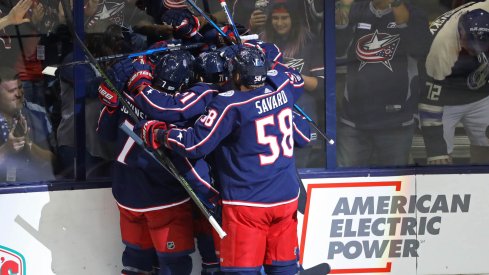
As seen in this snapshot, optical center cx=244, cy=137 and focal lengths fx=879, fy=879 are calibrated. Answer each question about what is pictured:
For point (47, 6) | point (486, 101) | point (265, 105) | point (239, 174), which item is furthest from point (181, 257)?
point (486, 101)

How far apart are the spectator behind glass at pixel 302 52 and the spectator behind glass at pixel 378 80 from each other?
0.15 metres

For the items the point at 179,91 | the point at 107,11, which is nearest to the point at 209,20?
the point at 179,91

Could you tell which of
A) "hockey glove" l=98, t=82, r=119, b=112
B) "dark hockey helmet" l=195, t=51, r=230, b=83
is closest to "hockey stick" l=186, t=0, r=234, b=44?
"dark hockey helmet" l=195, t=51, r=230, b=83

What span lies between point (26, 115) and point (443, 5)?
2748mm

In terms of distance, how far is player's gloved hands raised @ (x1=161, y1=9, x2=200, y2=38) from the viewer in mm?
5113

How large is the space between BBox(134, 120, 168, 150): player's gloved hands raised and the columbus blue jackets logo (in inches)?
61.7

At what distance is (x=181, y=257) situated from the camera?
17.0 ft

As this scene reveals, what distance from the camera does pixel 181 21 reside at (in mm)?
5117

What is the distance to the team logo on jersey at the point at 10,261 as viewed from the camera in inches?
213

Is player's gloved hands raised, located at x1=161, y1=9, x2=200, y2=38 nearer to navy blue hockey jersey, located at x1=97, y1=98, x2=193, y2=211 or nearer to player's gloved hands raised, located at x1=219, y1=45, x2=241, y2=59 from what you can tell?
player's gloved hands raised, located at x1=219, y1=45, x2=241, y2=59

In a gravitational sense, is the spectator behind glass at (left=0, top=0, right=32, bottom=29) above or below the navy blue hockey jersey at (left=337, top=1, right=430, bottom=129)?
above

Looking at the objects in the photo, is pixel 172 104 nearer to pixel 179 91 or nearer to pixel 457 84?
pixel 179 91

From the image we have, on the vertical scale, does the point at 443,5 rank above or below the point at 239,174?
above

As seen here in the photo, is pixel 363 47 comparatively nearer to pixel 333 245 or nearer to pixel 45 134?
pixel 333 245
